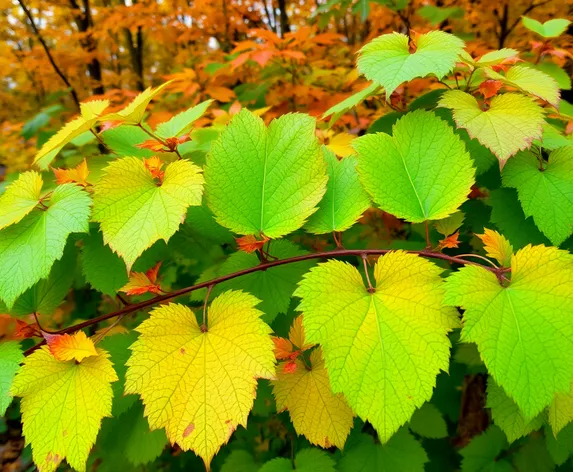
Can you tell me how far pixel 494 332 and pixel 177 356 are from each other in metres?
0.44

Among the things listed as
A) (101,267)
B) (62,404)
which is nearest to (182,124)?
(101,267)

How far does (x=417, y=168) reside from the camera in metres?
0.70

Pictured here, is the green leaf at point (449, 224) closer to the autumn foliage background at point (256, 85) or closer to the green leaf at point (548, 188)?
the green leaf at point (548, 188)

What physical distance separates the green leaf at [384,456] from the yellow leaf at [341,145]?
0.69 metres

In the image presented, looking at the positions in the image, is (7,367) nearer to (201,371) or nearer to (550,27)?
(201,371)

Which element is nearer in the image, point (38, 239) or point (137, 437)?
point (38, 239)

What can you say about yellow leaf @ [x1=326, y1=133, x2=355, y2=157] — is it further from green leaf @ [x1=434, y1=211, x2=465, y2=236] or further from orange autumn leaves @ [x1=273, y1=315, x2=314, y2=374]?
orange autumn leaves @ [x1=273, y1=315, x2=314, y2=374]

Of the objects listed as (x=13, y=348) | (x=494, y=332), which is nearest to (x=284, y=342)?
(x=494, y=332)

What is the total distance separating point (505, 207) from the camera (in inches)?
30.6

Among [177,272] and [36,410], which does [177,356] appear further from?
[177,272]

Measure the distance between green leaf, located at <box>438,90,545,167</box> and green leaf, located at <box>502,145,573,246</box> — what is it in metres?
0.07

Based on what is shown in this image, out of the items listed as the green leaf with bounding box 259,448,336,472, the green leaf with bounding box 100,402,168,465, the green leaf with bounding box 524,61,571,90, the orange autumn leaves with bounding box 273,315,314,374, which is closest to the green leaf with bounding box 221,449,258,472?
the green leaf with bounding box 259,448,336,472

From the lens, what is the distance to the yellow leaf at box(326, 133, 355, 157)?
3.43ft

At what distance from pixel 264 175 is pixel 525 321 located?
0.46 metres
